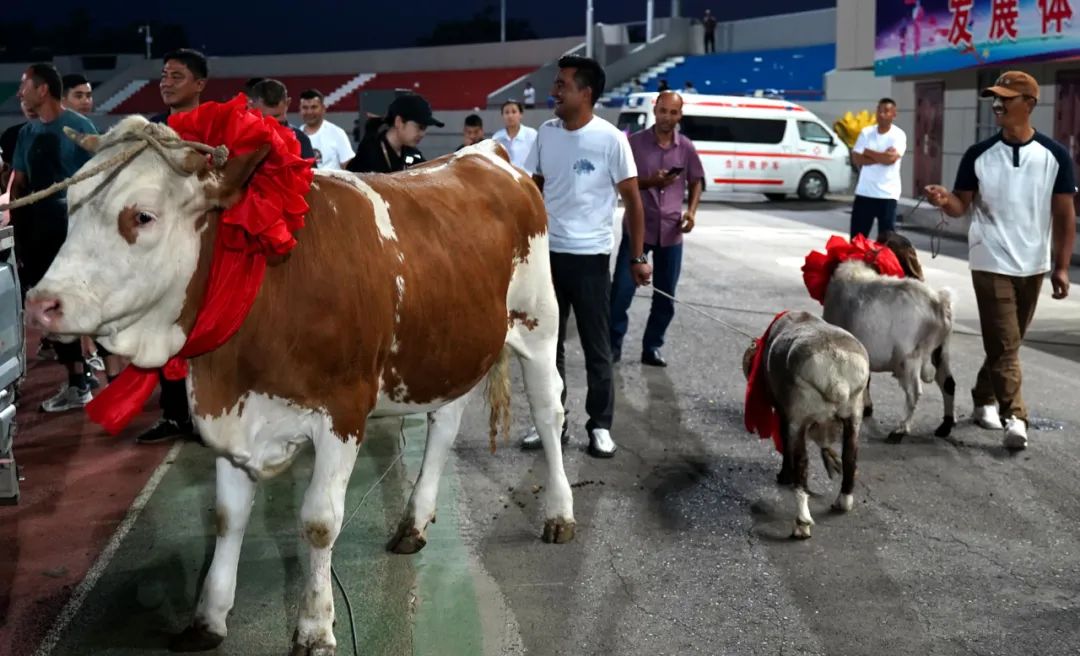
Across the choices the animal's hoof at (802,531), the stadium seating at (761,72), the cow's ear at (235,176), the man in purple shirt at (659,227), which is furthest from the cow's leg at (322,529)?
the stadium seating at (761,72)

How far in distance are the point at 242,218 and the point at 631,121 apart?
2256cm

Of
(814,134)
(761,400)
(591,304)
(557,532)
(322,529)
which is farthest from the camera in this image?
(814,134)

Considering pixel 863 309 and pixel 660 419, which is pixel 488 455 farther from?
pixel 863 309

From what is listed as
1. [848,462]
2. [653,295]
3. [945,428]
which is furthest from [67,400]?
[945,428]

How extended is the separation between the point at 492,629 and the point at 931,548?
2048mm

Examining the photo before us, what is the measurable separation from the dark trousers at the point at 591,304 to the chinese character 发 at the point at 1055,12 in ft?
42.8

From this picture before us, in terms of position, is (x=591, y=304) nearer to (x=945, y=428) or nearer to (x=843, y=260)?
(x=843, y=260)

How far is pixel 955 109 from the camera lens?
21.7 meters

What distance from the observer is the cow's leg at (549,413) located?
5055 mm

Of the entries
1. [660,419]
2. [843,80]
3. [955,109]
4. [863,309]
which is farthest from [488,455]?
[843,80]

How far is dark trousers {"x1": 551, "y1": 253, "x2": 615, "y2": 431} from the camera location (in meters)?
6.14

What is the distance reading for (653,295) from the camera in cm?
870

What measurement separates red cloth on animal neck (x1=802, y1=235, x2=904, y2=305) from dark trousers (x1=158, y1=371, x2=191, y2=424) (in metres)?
3.68

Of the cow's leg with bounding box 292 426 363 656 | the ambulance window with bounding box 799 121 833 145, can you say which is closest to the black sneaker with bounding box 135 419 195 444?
the cow's leg with bounding box 292 426 363 656
